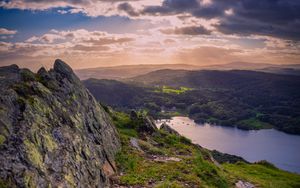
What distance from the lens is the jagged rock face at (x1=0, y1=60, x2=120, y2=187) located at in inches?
602

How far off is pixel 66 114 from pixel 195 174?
13.9 metres

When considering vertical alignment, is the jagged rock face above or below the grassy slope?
above

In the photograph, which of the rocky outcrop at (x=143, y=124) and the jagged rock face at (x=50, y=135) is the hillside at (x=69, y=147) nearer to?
the jagged rock face at (x=50, y=135)

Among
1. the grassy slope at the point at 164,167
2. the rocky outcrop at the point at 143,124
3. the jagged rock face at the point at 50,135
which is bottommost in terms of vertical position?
the grassy slope at the point at 164,167

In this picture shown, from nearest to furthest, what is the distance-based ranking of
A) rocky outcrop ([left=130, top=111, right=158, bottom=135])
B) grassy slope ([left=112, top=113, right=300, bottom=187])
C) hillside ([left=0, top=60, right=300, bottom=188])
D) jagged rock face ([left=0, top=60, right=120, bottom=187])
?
jagged rock face ([left=0, top=60, right=120, bottom=187]), hillside ([left=0, top=60, right=300, bottom=188]), grassy slope ([left=112, top=113, right=300, bottom=187]), rocky outcrop ([left=130, top=111, right=158, bottom=135])

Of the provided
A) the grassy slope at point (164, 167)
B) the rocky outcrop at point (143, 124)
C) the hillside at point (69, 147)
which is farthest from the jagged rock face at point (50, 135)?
the rocky outcrop at point (143, 124)

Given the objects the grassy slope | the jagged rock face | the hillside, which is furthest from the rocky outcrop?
the jagged rock face

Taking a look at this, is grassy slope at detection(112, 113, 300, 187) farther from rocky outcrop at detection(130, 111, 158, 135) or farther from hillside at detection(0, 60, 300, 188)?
rocky outcrop at detection(130, 111, 158, 135)

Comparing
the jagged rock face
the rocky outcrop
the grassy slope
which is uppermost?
the jagged rock face

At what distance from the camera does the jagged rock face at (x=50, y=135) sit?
15.3 metres

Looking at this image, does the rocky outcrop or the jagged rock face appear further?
the rocky outcrop

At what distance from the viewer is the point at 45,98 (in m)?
22.3

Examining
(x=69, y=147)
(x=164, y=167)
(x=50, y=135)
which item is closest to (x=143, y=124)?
(x=164, y=167)

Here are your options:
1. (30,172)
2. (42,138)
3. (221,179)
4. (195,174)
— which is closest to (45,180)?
(30,172)
